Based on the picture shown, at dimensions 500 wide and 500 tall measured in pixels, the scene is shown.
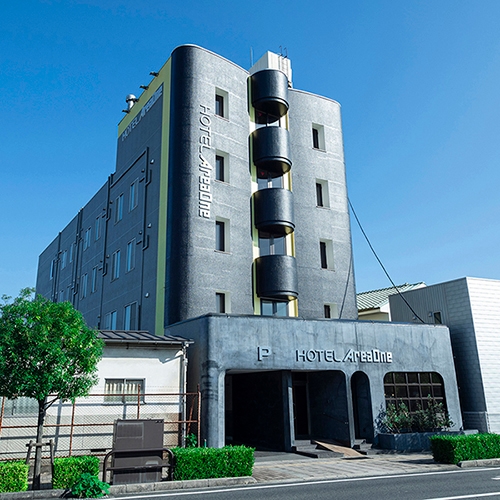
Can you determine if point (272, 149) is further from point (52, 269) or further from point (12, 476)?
point (52, 269)

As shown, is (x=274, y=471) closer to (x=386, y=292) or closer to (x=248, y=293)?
(x=248, y=293)

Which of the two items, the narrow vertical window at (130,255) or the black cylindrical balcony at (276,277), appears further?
the narrow vertical window at (130,255)

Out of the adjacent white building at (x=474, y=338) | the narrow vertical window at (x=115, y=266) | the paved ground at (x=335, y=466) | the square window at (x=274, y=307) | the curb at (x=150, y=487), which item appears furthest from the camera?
the narrow vertical window at (x=115, y=266)

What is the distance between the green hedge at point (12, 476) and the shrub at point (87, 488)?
4.90 ft

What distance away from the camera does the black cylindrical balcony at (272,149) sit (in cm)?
3016

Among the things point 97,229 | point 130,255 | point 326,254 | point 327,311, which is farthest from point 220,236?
point 97,229

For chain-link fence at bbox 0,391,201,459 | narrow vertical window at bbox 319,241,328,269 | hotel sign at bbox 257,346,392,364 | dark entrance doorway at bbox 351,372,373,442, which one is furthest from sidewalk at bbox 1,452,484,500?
narrow vertical window at bbox 319,241,328,269

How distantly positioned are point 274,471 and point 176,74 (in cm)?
2148

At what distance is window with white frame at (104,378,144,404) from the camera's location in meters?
19.8

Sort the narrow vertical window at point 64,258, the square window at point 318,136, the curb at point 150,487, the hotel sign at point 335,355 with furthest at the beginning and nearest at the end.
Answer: the narrow vertical window at point 64,258, the square window at point 318,136, the hotel sign at point 335,355, the curb at point 150,487

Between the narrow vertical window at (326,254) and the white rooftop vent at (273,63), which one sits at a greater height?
the white rooftop vent at (273,63)

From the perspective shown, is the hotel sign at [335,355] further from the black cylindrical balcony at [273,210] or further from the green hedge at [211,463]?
the black cylindrical balcony at [273,210]

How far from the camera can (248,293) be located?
28156 millimetres

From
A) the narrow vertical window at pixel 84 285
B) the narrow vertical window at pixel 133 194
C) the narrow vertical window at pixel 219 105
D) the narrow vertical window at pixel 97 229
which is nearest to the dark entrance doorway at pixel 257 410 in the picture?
the narrow vertical window at pixel 133 194
